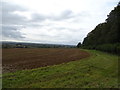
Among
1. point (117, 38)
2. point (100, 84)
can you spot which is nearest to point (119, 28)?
point (117, 38)

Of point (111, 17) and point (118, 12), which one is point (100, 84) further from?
point (111, 17)

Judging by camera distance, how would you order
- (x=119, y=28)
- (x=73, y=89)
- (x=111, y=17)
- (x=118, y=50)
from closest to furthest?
(x=73, y=89) → (x=118, y=50) → (x=119, y=28) → (x=111, y=17)

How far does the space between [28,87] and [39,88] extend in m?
0.57

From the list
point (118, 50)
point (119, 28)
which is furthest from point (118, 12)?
point (118, 50)

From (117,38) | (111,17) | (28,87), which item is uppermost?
(111,17)

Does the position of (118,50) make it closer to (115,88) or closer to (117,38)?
(117,38)

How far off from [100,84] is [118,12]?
3364 cm

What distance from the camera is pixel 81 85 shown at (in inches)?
277

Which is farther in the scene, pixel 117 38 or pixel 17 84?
pixel 117 38

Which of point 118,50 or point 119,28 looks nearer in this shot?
point 118,50

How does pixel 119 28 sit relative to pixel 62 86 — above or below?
above

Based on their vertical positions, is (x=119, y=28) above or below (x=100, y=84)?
above

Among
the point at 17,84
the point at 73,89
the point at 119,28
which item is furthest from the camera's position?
the point at 119,28

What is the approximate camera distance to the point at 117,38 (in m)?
35.2
